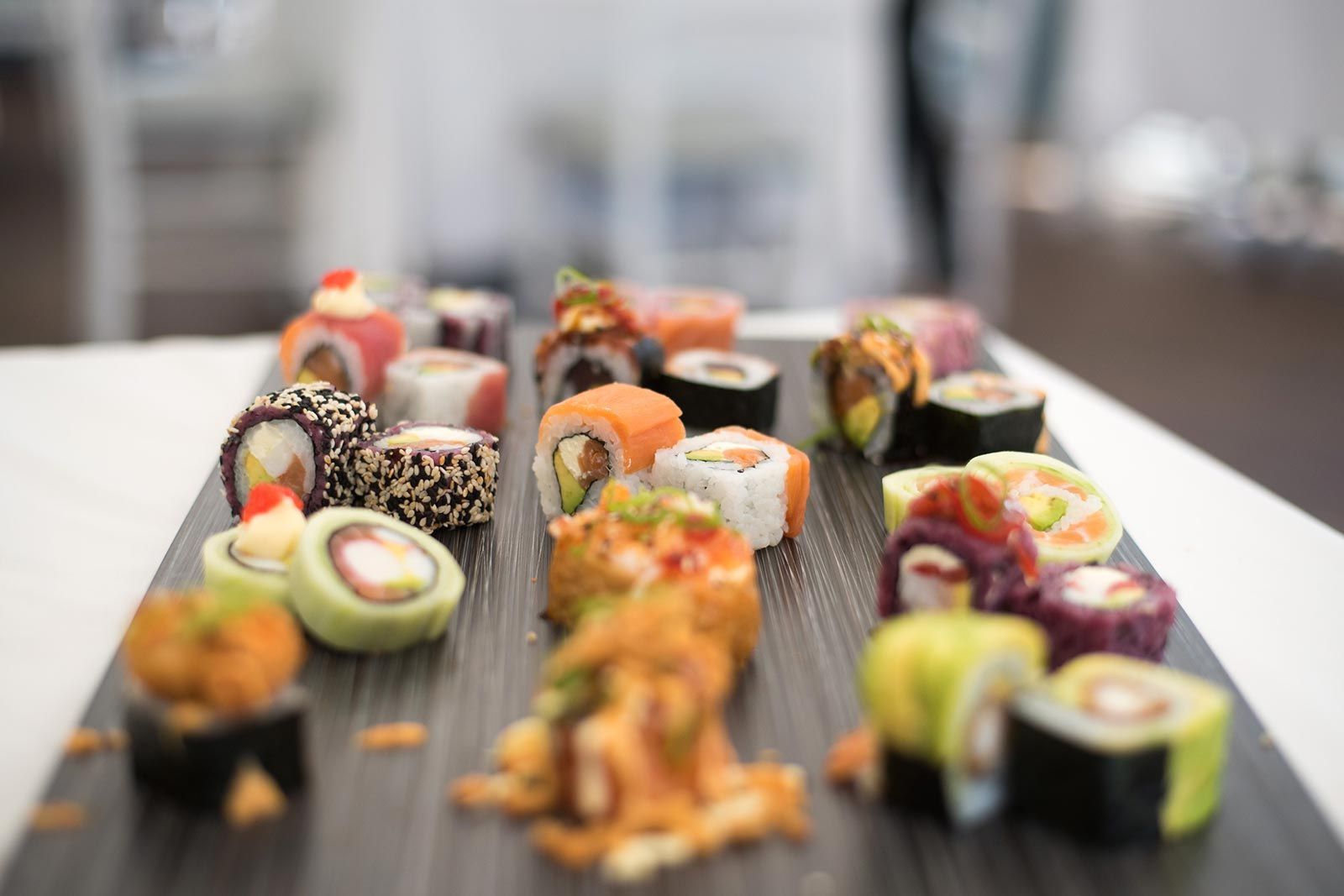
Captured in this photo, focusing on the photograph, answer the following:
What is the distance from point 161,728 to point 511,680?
1.49 ft

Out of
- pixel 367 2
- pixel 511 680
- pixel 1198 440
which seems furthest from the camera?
pixel 367 2

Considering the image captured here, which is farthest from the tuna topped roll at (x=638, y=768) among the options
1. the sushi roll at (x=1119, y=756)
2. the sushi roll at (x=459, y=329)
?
the sushi roll at (x=459, y=329)

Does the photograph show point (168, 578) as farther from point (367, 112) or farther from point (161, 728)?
point (367, 112)

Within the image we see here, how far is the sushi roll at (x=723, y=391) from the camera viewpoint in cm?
255

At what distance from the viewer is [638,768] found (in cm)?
126

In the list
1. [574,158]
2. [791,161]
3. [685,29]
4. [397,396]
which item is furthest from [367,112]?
[397,396]

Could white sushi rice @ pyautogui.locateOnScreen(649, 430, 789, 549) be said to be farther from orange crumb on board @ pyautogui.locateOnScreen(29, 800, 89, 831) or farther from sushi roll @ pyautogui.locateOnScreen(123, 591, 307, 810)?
orange crumb on board @ pyautogui.locateOnScreen(29, 800, 89, 831)

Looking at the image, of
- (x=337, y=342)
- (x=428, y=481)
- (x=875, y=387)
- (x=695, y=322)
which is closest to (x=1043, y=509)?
(x=875, y=387)

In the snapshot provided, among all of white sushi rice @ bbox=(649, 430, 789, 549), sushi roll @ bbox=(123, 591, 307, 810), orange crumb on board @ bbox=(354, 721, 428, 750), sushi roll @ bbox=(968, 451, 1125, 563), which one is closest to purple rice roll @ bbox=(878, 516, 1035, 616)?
sushi roll @ bbox=(968, 451, 1125, 563)

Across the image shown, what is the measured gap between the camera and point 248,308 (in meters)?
6.33

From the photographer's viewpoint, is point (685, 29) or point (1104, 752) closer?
point (1104, 752)

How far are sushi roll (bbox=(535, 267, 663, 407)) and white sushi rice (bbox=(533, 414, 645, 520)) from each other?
0.47 meters

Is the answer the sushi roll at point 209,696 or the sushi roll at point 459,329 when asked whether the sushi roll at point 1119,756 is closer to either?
the sushi roll at point 209,696

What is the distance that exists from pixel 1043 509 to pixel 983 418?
413 millimetres
